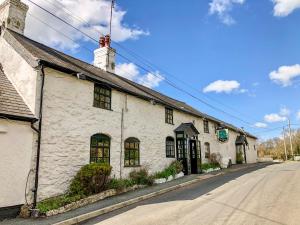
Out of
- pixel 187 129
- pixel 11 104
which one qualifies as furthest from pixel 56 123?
pixel 187 129

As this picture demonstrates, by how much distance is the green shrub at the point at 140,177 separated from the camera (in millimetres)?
15266

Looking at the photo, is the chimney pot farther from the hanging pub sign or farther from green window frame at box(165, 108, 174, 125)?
the hanging pub sign

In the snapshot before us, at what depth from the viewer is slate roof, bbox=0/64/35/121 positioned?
33.1 ft

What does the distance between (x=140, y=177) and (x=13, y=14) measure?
10913 mm

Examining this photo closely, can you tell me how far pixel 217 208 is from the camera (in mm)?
9500

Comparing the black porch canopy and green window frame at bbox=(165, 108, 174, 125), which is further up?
green window frame at bbox=(165, 108, 174, 125)

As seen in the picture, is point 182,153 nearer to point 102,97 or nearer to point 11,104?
point 102,97

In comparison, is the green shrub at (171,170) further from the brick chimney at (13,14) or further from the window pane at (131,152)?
the brick chimney at (13,14)

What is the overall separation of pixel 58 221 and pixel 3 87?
6.09 m

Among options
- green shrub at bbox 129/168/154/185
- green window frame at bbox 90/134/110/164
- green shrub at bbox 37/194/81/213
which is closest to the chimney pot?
green window frame at bbox 90/134/110/164

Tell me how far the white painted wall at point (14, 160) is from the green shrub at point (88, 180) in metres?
2.13

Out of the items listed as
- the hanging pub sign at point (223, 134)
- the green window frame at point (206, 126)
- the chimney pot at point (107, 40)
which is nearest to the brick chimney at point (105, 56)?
the chimney pot at point (107, 40)

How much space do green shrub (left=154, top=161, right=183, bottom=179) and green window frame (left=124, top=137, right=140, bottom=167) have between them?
1864mm

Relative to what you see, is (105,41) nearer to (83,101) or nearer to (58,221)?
(83,101)
